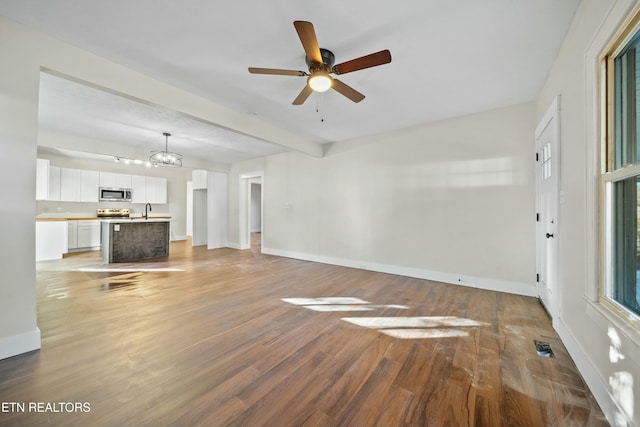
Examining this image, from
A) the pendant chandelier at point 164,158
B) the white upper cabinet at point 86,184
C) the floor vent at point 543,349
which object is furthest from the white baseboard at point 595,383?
the white upper cabinet at point 86,184

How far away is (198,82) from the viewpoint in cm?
287

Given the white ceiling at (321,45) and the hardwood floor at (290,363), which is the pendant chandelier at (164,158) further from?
the hardwood floor at (290,363)

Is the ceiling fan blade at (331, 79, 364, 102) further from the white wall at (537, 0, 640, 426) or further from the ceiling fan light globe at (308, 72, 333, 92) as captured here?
the white wall at (537, 0, 640, 426)

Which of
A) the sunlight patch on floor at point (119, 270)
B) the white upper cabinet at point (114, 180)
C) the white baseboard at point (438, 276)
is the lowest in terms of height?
the sunlight patch on floor at point (119, 270)

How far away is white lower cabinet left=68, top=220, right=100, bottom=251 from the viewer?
6.38 metres

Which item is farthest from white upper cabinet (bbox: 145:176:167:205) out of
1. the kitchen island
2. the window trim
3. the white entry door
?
the window trim

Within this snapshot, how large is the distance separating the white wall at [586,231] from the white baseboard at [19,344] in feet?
12.9

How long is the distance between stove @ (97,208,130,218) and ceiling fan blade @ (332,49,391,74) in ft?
26.9

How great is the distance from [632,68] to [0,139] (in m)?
4.17

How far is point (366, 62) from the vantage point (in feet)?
6.56

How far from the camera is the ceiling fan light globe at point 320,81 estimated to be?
7.07 feet

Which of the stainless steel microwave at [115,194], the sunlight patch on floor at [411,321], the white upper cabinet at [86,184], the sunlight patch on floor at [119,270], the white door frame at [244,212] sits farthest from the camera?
the white door frame at [244,212]

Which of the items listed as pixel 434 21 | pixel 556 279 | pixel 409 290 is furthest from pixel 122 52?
pixel 556 279

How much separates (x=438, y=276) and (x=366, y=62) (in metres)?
3.48
